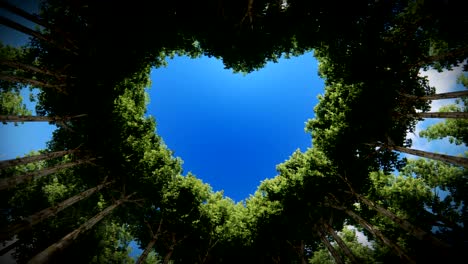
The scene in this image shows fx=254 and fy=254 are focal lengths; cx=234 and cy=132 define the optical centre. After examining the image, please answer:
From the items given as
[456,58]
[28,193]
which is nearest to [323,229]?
[456,58]

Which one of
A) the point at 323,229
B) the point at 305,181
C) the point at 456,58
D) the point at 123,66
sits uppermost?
the point at 123,66

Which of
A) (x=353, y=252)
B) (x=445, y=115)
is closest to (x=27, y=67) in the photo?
(x=445, y=115)

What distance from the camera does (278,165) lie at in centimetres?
2012

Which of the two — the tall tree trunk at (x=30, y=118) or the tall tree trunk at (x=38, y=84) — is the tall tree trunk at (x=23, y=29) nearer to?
the tall tree trunk at (x=38, y=84)

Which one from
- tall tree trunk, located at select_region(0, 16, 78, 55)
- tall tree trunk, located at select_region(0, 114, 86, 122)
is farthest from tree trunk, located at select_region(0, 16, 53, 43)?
tall tree trunk, located at select_region(0, 114, 86, 122)

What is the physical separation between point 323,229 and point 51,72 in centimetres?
A: 2115

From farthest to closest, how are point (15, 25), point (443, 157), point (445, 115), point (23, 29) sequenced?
1. point (445, 115)
2. point (443, 157)
3. point (23, 29)
4. point (15, 25)

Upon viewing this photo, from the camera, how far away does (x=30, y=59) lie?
1777cm

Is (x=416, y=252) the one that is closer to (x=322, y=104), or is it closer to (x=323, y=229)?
(x=323, y=229)

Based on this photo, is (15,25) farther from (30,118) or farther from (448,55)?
(448,55)

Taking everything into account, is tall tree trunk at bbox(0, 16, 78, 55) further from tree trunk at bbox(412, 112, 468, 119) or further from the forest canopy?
tree trunk at bbox(412, 112, 468, 119)

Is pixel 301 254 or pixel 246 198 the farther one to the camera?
pixel 246 198

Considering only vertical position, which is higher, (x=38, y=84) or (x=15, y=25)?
(x=38, y=84)

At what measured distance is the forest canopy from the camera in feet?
52.2
